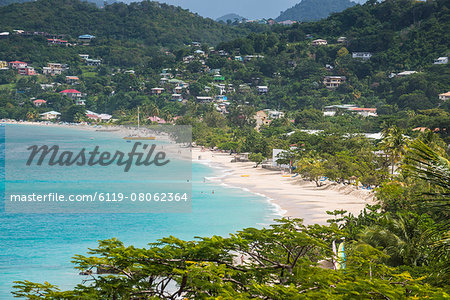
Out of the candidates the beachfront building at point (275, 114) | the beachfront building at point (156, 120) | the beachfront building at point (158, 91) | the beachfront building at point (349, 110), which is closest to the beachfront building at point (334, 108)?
the beachfront building at point (349, 110)

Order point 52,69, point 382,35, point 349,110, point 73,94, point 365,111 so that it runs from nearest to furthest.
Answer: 1. point 365,111
2. point 349,110
3. point 382,35
4. point 73,94
5. point 52,69

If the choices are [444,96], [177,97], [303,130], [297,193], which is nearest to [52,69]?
[177,97]

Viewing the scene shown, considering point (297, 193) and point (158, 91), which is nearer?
point (297, 193)

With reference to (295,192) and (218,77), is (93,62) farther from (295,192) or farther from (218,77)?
(295,192)

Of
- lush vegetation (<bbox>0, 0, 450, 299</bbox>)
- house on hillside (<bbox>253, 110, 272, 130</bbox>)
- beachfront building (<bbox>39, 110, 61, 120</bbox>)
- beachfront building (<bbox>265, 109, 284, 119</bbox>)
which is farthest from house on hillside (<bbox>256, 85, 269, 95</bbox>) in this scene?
beachfront building (<bbox>39, 110, 61, 120</bbox>)

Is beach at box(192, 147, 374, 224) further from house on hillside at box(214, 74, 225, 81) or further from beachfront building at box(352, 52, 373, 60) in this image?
house on hillside at box(214, 74, 225, 81)

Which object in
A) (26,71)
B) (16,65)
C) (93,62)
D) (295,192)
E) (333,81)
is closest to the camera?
(295,192)
